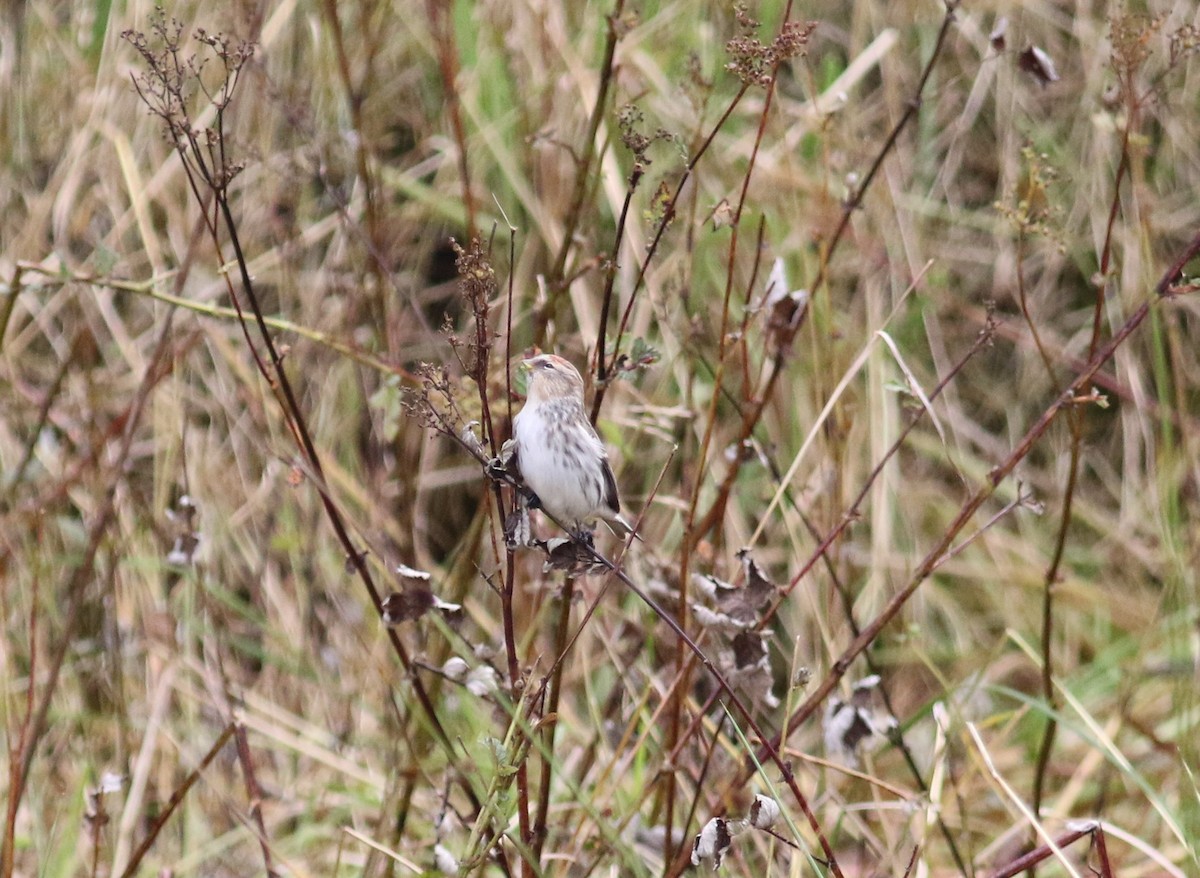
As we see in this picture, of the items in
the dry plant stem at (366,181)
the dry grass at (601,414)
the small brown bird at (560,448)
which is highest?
the dry plant stem at (366,181)

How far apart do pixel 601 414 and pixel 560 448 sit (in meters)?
1.32

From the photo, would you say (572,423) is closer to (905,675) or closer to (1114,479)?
(905,675)

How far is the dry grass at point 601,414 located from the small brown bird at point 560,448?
0.36 m

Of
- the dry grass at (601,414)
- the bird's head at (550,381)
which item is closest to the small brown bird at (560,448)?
the bird's head at (550,381)

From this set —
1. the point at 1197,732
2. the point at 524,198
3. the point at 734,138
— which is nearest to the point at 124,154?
the point at 524,198

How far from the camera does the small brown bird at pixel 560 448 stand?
6.85ft

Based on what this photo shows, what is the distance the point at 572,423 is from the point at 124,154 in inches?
88.2

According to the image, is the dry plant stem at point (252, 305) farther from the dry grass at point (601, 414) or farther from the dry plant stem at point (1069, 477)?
the dry plant stem at point (1069, 477)

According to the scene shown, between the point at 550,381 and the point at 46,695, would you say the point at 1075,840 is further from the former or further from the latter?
the point at 46,695

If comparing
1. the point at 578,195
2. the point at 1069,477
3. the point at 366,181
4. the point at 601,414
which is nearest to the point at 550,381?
the point at 578,195

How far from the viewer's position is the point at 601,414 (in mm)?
3463

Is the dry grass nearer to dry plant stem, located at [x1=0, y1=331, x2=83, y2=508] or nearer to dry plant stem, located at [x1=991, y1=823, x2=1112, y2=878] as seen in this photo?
dry plant stem, located at [x1=0, y1=331, x2=83, y2=508]

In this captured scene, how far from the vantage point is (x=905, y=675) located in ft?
13.4

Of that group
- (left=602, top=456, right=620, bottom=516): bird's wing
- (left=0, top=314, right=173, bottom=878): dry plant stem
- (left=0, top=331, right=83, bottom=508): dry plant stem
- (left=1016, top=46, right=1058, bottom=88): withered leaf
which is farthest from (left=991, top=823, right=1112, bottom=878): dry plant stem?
(left=0, top=331, right=83, bottom=508): dry plant stem
